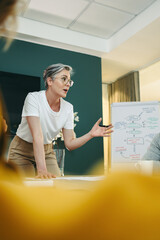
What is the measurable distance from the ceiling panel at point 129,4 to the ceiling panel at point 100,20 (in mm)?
94

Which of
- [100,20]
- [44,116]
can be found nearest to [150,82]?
[100,20]

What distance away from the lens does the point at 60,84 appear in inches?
70.8

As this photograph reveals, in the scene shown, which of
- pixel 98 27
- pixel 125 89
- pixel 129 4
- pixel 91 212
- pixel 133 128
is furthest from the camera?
pixel 125 89

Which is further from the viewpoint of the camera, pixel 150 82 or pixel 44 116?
pixel 150 82

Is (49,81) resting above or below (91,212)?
above

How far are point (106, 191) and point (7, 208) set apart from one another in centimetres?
5

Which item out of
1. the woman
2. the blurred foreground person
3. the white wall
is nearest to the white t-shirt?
the woman

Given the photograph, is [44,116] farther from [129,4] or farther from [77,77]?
[77,77]

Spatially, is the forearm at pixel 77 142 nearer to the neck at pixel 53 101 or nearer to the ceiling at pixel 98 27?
the neck at pixel 53 101

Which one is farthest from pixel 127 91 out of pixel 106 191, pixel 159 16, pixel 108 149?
pixel 106 191

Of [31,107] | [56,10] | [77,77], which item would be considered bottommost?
[31,107]

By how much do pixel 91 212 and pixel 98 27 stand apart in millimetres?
4201

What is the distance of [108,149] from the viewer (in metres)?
5.75

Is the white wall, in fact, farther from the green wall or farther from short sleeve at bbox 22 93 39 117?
short sleeve at bbox 22 93 39 117
